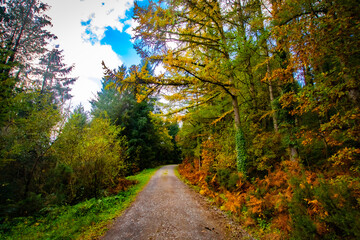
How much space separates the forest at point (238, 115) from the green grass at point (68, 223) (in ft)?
2.62

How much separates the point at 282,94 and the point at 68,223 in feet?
33.5

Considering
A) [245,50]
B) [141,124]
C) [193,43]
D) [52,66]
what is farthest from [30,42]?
[245,50]

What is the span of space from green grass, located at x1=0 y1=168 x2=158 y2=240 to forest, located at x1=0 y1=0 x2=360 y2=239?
0.80 metres

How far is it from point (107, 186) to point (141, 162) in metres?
12.3

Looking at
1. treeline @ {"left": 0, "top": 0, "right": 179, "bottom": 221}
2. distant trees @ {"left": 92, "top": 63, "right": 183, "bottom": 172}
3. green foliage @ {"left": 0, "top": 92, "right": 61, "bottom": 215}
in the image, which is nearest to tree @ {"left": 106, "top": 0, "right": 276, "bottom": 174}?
treeline @ {"left": 0, "top": 0, "right": 179, "bottom": 221}

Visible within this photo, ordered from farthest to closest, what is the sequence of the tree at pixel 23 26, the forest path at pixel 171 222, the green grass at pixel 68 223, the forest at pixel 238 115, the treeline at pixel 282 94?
the tree at pixel 23 26 < the green grass at pixel 68 223 < the forest path at pixel 171 222 < the forest at pixel 238 115 < the treeline at pixel 282 94

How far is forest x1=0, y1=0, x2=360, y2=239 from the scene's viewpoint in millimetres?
3283

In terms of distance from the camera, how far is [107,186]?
9289 millimetres

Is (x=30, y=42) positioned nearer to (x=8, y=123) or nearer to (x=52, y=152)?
(x=8, y=123)

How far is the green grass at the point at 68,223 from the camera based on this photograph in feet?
13.9

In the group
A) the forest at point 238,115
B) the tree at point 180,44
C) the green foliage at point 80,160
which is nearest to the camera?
the forest at point 238,115

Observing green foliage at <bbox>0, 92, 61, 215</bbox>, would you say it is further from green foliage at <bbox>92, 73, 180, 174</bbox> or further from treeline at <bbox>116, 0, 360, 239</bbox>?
green foliage at <bbox>92, 73, 180, 174</bbox>

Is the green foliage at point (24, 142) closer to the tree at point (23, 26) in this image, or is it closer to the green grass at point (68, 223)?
the green grass at point (68, 223)

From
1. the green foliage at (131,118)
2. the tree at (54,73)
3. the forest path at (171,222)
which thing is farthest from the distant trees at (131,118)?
the forest path at (171,222)
